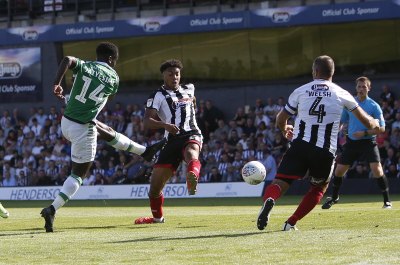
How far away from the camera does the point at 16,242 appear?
38.7 feet

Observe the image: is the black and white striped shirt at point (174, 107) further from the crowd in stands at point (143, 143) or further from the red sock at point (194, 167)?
the crowd in stands at point (143, 143)

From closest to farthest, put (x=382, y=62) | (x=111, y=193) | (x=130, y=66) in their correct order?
1. (x=111, y=193)
2. (x=382, y=62)
3. (x=130, y=66)

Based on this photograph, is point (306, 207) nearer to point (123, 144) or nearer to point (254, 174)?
point (254, 174)

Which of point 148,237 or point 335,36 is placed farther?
point 335,36

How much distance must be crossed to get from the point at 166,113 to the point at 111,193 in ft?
48.5

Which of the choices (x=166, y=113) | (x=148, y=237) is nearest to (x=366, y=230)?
(x=148, y=237)

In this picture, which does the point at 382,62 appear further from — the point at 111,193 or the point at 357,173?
the point at 111,193

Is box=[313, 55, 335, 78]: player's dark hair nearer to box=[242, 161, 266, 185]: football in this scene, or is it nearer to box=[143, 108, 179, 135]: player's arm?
box=[242, 161, 266, 185]: football

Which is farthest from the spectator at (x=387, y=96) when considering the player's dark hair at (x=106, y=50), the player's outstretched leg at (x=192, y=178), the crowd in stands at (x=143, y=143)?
the player's dark hair at (x=106, y=50)

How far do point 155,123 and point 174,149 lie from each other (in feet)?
2.01

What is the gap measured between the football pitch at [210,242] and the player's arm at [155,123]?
57.5 inches

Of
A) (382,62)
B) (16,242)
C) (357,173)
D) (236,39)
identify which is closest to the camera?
(16,242)

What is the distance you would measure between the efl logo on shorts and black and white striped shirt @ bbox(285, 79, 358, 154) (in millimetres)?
28889

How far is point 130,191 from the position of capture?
95.4 feet
